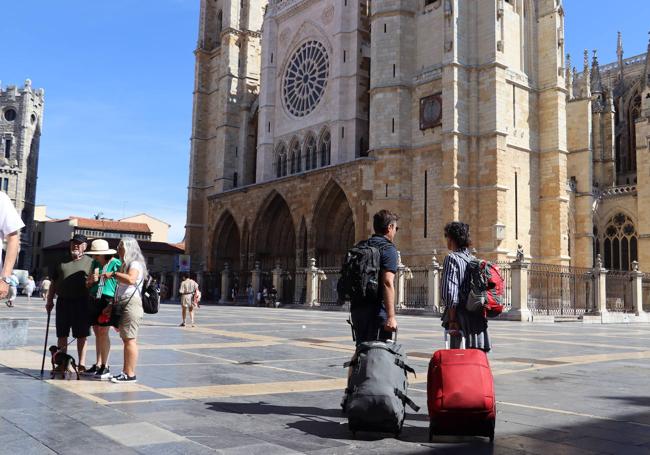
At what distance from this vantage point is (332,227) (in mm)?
34188

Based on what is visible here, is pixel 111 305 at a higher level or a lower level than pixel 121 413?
higher

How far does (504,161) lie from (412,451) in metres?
24.6

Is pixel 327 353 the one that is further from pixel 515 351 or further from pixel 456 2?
pixel 456 2

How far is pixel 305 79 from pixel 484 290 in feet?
111

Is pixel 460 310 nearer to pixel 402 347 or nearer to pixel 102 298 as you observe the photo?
pixel 402 347

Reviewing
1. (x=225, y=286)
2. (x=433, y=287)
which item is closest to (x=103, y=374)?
(x=433, y=287)

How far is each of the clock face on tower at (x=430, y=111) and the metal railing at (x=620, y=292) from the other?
32.0 feet

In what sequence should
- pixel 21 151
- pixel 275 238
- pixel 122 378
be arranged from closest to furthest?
1. pixel 122 378
2. pixel 275 238
3. pixel 21 151

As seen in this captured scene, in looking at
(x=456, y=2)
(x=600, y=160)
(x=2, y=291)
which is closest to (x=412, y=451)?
(x=2, y=291)

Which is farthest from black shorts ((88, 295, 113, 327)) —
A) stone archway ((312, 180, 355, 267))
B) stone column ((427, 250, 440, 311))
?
stone archway ((312, 180, 355, 267))

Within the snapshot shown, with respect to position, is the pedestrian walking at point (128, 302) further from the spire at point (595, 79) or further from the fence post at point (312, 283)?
the spire at point (595, 79)

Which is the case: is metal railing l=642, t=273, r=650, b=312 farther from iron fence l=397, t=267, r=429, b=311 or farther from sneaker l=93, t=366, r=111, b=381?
sneaker l=93, t=366, r=111, b=381

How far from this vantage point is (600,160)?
40.0 meters

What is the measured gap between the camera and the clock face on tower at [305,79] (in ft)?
119
